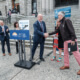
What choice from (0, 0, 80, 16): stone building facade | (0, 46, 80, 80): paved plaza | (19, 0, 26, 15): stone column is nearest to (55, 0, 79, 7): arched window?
(0, 0, 80, 16): stone building facade

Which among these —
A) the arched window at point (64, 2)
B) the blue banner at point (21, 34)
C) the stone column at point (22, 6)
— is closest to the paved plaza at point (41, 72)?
the blue banner at point (21, 34)

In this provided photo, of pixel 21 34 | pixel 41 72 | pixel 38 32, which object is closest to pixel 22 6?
pixel 38 32

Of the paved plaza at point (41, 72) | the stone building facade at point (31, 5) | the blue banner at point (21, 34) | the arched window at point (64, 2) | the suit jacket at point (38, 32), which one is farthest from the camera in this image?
the arched window at point (64, 2)

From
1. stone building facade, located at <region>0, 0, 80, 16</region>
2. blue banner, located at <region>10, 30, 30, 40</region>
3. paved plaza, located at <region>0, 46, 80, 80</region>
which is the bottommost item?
paved plaza, located at <region>0, 46, 80, 80</region>

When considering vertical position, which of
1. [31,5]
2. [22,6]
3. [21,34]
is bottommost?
[21,34]

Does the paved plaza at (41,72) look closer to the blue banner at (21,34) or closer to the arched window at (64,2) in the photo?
the blue banner at (21,34)

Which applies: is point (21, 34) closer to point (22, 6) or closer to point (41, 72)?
point (41, 72)

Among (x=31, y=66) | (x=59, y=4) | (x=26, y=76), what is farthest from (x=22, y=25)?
(x=59, y=4)

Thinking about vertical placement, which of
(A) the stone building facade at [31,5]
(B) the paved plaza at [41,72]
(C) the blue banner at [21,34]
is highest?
(A) the stone building facade at [31,5]

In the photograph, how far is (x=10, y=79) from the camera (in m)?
3.01

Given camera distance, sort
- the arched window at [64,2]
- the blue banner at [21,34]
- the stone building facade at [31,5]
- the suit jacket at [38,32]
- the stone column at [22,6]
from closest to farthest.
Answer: the blue banner at [21,34] < the suit jacket at [38,32] < the stone building facade at [31,5] < the arched window at [64,2] < the stone column at [22,6]

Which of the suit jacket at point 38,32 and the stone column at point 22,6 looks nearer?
the suit jacket at point 38,32

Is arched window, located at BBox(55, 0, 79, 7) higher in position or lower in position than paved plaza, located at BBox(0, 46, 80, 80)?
higher

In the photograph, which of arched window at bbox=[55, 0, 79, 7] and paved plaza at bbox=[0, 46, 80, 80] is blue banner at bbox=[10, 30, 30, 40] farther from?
arched window at bbox=[55, 0, 79, 7]
